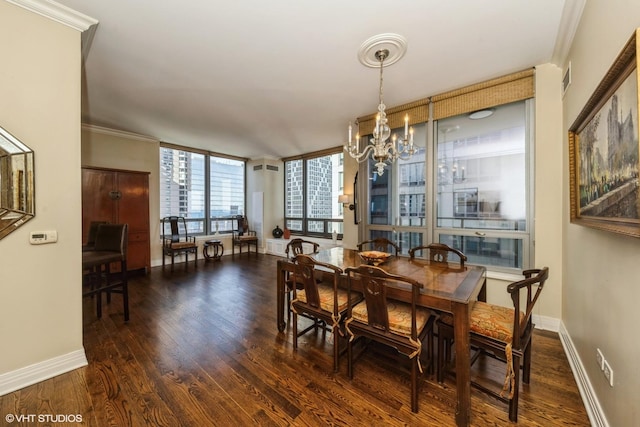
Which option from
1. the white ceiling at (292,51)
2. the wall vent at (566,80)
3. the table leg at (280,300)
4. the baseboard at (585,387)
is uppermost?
the white ceiling at (292,51)

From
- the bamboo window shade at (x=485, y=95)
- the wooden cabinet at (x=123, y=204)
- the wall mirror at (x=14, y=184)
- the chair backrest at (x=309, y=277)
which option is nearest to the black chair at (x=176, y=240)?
the wooden cabinet at (x=123, y=204)

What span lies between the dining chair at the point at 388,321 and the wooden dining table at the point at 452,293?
0.14m

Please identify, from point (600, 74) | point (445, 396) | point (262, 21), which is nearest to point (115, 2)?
point (262, 21)

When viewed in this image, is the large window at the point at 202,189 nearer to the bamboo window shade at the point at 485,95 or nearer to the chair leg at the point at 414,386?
the bamboo window shade at the point at 485,95

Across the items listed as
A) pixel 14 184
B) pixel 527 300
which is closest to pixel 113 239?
pixel 14 184

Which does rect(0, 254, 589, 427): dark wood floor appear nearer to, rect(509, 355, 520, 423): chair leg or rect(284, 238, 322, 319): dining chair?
rect(509, 355, 520, 423): chair leg

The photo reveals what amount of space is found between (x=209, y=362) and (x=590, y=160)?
3200 millimetres

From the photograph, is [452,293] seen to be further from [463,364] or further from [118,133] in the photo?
[118,133]

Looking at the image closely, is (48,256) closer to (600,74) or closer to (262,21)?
(262,21)

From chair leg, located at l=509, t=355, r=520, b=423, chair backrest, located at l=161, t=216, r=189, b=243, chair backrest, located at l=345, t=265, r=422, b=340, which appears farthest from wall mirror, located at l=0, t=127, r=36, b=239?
Answer: chair backrest, located at l=161, t=216, r=189, b=243

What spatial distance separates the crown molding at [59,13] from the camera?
6.05 ft

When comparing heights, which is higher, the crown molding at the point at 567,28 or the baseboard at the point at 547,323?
the crown molding at the point at 567,28

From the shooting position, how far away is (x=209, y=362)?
2.13 m

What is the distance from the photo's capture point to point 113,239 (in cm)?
289
